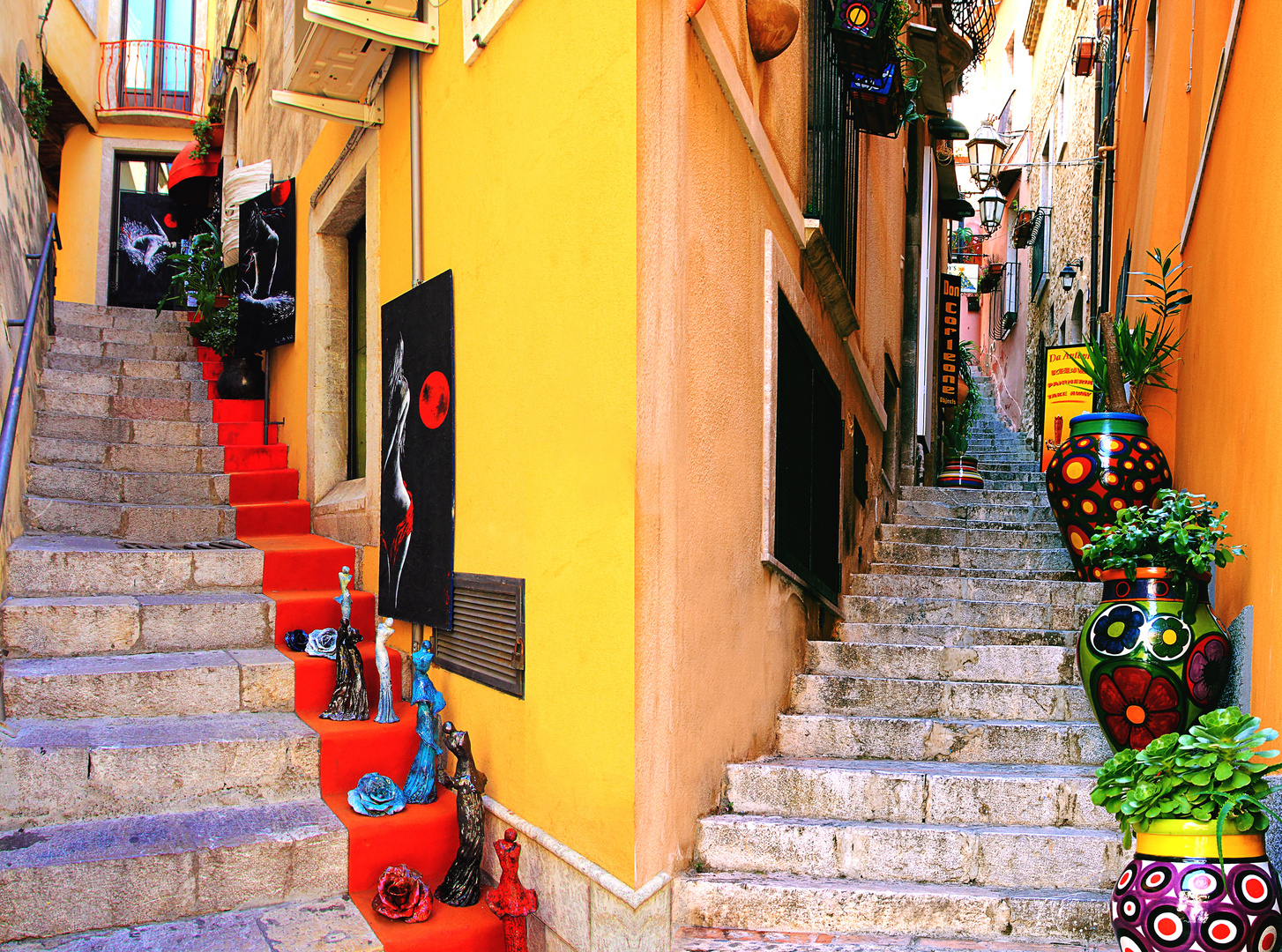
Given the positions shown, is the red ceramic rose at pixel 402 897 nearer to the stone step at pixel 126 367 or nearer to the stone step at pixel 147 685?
the stone step at pixel 147 685

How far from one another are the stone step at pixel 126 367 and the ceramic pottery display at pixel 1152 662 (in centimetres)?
736

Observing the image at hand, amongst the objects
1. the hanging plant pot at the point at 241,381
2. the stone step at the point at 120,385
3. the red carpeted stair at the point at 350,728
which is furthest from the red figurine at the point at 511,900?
the stone step at the point at 120,385

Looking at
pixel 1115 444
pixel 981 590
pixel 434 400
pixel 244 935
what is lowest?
pixel 244 935

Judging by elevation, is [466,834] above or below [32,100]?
below

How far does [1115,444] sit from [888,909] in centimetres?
330

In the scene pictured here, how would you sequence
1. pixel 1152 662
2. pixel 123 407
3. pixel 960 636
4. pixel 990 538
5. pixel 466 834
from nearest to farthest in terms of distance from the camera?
pixel 1152 662 < pixel 466 834 < pixel 960 636 < pixel 990 538 < pixel 123 407

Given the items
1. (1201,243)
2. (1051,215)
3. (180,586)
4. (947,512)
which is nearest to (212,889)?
(180,586)

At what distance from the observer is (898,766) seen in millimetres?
4309

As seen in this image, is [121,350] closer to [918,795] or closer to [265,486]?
[265,486]

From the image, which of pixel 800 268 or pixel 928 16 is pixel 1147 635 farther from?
pixel 928 16

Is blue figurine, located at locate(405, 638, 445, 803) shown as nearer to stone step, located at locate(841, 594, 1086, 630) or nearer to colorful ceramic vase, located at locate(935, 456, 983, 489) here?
stone step, located at locate(841, 594, 1086, 630)

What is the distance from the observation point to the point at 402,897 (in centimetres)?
363

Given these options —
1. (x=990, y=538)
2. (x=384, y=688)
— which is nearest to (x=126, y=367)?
(x=384, y=688)

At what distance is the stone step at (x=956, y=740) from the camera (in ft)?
14.4
